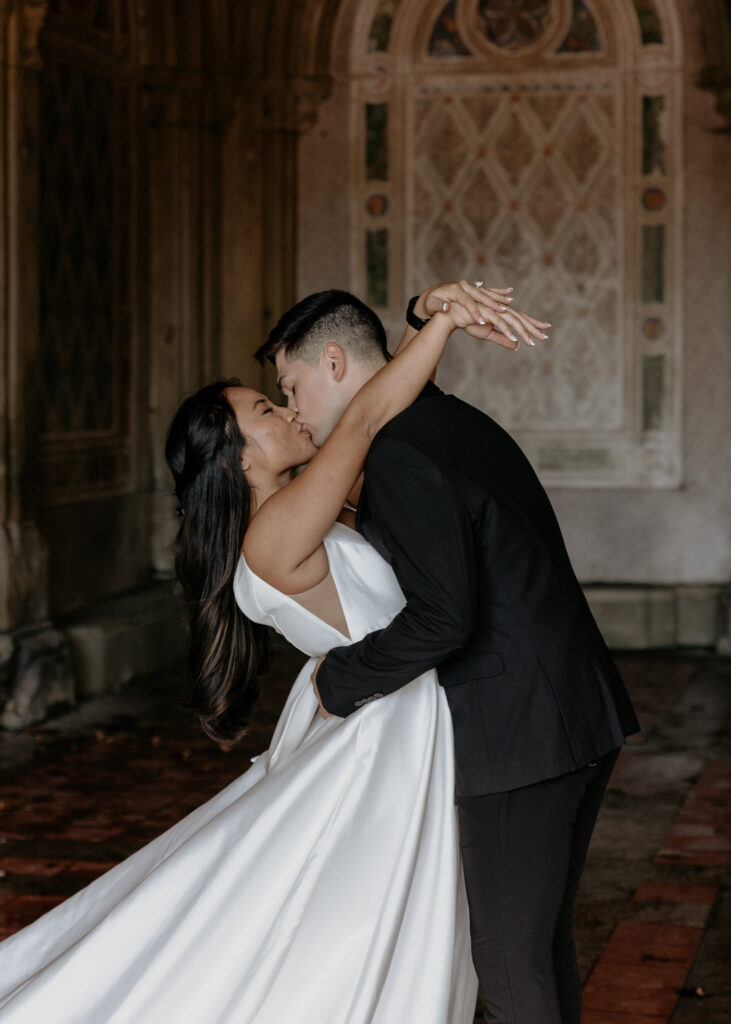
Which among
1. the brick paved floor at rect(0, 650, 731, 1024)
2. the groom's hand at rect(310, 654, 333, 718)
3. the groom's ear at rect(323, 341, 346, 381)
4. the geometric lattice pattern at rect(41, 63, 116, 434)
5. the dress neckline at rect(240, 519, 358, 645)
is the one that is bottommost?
the brick paved floor at rect(0, 650, 731, 1024)

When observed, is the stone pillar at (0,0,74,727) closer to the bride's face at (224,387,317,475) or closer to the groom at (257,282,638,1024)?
the bride's face at (224,387,317,475)

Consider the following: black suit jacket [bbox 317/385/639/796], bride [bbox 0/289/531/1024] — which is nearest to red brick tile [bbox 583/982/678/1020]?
bride [bbox 0/289/531/1024]

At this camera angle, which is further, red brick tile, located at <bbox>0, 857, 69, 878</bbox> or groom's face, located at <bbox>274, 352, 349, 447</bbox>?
red brick tile, located at <bbox>0, 857, 69, 878</bbox>

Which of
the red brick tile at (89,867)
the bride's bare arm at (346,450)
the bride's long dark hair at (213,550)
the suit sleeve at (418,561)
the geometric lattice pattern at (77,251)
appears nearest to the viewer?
the suit sleeve at (418,561)

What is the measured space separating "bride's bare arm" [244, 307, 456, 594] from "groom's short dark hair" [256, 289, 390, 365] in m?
0.15

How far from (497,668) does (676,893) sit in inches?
88.1

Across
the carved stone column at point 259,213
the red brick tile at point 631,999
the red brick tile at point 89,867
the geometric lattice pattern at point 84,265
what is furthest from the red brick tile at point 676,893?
the carved stone column at point 259,213

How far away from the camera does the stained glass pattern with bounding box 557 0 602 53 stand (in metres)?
8.41

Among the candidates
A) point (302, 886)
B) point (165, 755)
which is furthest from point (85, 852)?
point (302, 886)

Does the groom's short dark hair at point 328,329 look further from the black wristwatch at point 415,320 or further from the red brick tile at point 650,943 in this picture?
the red brick tile at point 650,943

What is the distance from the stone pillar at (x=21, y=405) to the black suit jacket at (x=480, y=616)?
14.0 feet

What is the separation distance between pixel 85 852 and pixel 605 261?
506 cm

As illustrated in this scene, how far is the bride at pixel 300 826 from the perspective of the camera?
237cm

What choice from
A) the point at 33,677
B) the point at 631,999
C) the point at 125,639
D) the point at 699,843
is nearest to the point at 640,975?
the point at 631,999
